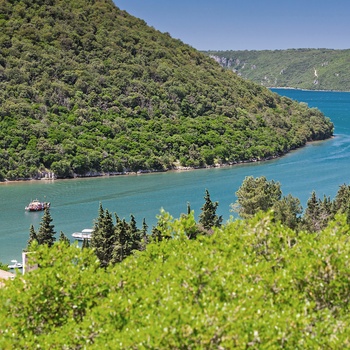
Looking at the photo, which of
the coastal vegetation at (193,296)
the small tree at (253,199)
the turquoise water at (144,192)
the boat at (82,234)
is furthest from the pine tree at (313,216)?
the coastal vegetation at (193,296)

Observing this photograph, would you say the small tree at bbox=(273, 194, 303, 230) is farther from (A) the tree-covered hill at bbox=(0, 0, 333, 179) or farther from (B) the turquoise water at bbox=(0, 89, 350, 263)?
(A) the tree-covered hill at bbox=(0, 0, 333, 179)

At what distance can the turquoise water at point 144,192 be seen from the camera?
41.6m

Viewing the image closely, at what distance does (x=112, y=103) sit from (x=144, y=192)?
71.0ft

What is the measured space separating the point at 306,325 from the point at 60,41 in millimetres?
68886

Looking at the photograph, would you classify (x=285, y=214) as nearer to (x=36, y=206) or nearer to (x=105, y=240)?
(x=105, y=240)

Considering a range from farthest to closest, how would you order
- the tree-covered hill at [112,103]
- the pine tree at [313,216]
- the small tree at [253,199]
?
1. the tree-covered hill at [112,103]
2. the small tree at [253,199]
3. the pine tree at [313,216]

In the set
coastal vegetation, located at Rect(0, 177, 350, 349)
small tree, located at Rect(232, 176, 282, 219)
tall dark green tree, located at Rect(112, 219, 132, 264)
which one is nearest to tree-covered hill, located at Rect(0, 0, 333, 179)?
small tree, located at Rect(232, 176, 282, 219)

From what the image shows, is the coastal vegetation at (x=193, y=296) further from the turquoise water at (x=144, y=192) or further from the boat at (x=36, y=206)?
the boat at (x=36, y=206)

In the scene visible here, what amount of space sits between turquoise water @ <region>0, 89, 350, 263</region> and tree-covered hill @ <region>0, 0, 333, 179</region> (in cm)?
363

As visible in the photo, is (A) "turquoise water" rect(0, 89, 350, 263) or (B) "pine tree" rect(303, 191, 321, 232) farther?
(A) "turquoise water" rect(0, 89, 350, 263)

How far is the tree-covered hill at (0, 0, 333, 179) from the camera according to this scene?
5916cm

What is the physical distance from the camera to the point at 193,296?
28.8 feet

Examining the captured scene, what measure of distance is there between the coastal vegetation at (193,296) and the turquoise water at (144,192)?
24.4 meters

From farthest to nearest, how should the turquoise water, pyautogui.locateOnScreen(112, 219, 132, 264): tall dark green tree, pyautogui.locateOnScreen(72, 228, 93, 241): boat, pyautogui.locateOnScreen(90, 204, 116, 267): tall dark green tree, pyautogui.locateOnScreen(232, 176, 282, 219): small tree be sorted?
the turquoise water, pyautogui.locateOnScreen(72, 228, 93, 241): boat, pyautogui.locateOnScreen(232, 176, 282, 219): small tree, pyautogui.locateOnScreen(90, 204, 116, 267): tall dark green tree, pyautogui.locateOnScreen(112, 219, 132, 264): tall dark green tree
